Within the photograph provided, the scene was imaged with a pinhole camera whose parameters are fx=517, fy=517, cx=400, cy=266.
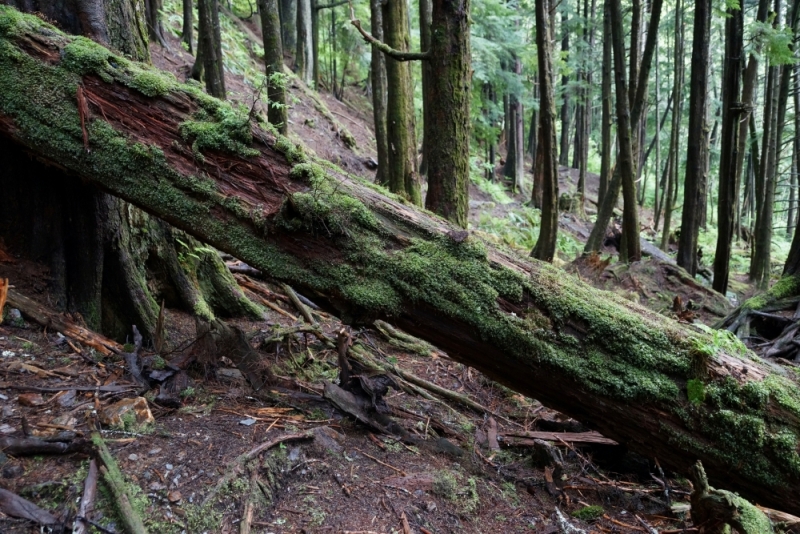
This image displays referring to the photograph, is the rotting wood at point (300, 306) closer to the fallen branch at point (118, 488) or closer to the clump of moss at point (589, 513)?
the fallen branch at point (118, 488)

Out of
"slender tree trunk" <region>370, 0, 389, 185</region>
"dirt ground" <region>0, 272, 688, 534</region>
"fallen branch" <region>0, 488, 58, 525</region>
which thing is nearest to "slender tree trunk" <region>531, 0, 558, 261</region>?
"slender tree trunk" <region>370, 0, 389, 185</region>

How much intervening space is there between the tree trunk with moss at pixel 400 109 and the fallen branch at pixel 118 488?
21.9ft

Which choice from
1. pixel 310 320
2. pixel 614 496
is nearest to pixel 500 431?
pixel 614 496

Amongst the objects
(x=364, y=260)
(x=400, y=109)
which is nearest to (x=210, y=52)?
(x=400, y=109)

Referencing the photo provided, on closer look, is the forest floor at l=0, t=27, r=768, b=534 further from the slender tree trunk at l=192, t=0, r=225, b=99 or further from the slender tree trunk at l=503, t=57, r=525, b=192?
the slender tree trunk at l=503, t=57, r=525, b=192

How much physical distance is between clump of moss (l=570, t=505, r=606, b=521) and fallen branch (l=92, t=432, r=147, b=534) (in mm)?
2594

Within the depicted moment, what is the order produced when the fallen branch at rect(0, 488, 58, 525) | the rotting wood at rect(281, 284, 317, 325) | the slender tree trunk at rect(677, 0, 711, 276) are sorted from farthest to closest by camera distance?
the slender tree trunk at rect(677, 0, 711, 276), the rotting wood at rect(281, 284, 317, 325), the fallen branch at rect(0, 488, 58, 525)

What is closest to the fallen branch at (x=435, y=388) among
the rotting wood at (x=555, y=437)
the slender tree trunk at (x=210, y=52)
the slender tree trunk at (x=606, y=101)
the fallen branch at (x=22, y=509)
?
the rotting wood at (x=555, y=437)

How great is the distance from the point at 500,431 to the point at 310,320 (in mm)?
2651

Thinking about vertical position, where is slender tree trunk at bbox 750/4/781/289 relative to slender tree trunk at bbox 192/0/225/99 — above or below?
below

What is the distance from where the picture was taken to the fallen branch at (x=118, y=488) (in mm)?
2281

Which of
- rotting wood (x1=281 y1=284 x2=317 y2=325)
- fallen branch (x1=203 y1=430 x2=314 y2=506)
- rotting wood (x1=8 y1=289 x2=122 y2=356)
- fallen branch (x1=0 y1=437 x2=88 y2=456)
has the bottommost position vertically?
rotting wood (x1=281 y1=284 x2=317 y2=325)

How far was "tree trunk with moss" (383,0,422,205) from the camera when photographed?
8734mm

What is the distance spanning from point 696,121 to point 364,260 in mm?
8951
